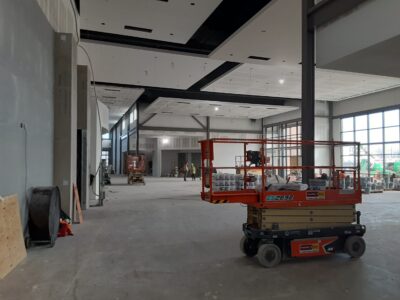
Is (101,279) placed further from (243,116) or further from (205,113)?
(243,116)

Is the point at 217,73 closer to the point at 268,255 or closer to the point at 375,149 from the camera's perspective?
the point at 375,149

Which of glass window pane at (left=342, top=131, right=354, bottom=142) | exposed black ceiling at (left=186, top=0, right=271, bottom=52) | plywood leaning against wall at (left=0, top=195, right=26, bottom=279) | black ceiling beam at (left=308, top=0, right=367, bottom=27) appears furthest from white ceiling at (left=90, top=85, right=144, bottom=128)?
plywood leaning against wall at (left=0, top=195, right=26, bottom=279)

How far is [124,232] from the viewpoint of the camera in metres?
6.68

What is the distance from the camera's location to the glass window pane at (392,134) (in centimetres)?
1905

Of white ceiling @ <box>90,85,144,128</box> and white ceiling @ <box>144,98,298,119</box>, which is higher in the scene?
white ceiling @ <box>90,85,144,128</box>

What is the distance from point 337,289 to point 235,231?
3177 mm

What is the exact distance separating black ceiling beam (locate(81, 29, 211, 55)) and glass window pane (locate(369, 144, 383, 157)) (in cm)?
1391

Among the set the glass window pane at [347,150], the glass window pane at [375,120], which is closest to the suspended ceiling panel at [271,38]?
the glass window pane at [375,120]

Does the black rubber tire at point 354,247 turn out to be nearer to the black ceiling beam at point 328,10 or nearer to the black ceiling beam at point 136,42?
the black ceiling beam at point 328,10

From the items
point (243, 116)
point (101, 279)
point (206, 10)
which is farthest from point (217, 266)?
point (243, 116)

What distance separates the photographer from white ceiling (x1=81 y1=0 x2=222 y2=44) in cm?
840

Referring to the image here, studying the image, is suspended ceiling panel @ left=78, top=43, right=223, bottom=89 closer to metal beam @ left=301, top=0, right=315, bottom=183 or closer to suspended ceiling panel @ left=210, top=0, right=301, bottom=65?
suspended ceiling panel @ left=210, top=0, right=301, bottom=65

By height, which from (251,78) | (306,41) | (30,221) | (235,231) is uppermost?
(251,78)

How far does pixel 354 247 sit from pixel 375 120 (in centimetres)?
1818
